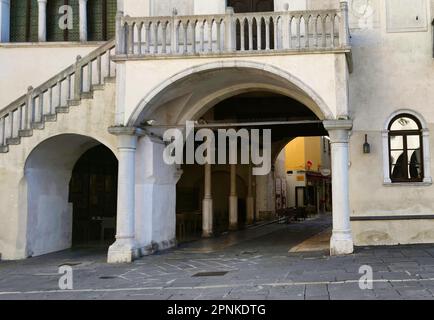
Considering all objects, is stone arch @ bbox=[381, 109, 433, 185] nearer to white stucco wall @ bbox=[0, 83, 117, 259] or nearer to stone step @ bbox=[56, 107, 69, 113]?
white stucco wall @ bbox=[0, 83, 117, 259]

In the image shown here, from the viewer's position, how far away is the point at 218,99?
16594 millimetres

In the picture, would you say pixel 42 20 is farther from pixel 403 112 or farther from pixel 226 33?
pixel 403 112

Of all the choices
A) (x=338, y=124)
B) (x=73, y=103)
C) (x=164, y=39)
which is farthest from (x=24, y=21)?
(x=338, y=124)

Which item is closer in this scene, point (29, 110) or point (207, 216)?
point (29, 110)

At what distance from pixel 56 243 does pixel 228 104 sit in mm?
8431

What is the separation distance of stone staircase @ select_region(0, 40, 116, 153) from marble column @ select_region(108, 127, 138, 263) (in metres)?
1.71

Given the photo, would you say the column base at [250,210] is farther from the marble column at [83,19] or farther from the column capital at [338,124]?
the column capital at [338,124]

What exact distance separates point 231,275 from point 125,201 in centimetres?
401

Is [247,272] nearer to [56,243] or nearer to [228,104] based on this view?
[56,243]

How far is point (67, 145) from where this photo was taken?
631 inches

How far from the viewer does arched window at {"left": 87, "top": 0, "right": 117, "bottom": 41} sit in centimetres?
1897

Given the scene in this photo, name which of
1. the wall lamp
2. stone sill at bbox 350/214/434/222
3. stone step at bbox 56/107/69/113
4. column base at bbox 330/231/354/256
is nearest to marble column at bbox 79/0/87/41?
stone step at bbox 56/107/69/113

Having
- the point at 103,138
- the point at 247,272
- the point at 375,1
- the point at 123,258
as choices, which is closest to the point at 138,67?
the point at 103,138

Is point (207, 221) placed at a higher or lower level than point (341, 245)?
higher
